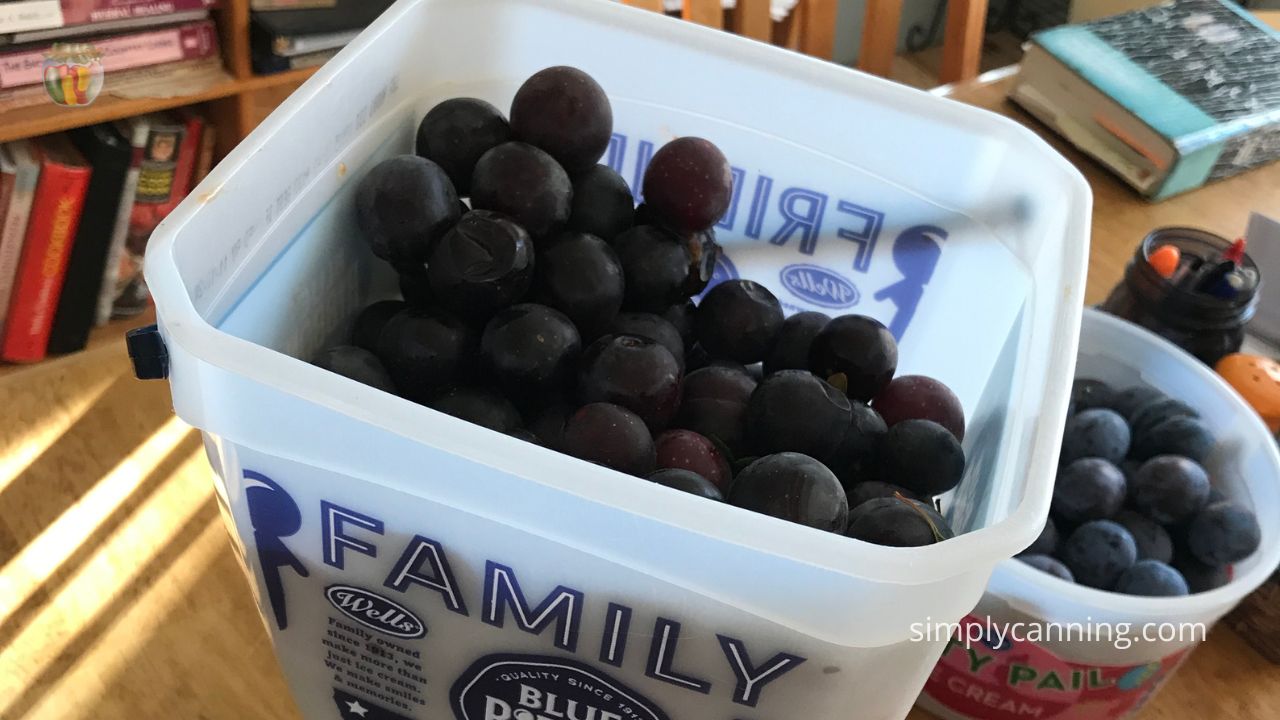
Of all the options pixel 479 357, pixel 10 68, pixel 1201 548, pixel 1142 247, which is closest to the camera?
pixel 479 357

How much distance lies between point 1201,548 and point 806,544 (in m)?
0.56

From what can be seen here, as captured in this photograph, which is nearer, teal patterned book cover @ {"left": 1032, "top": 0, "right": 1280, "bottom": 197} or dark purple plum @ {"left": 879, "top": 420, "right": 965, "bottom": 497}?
dark purple plum @ {"left": 879, "top": 420, "right": 965, "bottom": 497}

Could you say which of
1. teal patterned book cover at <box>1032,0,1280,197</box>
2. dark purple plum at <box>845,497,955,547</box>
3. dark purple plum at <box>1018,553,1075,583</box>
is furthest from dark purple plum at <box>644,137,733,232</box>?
teal patterned book cover at <box>1032,0,1280,197</box>

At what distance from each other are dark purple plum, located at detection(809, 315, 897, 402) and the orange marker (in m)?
0.43

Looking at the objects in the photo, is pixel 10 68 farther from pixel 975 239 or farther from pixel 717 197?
pixel 975 239

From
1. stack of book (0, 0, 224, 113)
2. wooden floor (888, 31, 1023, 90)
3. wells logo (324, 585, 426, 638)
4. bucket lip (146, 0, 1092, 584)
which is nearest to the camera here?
bucket lip (146, 0, 1092, 584)

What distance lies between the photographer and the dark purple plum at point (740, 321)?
0.65 m

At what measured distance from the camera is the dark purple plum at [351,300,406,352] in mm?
611

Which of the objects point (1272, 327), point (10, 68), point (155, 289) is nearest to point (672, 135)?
point (155, 289)

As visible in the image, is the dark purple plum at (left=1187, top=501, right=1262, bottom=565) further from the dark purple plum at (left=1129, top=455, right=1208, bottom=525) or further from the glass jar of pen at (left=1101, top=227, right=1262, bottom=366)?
the glass jar of pen at (left=1101, top=227, right=1262, bottom=366)

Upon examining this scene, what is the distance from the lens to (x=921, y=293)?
72 cm

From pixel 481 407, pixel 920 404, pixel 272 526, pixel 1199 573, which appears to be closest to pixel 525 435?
pixel 481 407

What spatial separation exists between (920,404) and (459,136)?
1.05 ft

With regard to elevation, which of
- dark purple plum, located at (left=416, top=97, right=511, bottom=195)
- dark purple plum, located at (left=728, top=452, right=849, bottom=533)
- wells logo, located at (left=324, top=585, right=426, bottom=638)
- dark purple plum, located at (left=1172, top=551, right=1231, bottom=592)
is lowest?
dark purple plum, located at (left=1172, top=551, right=1231, bottom=592)
